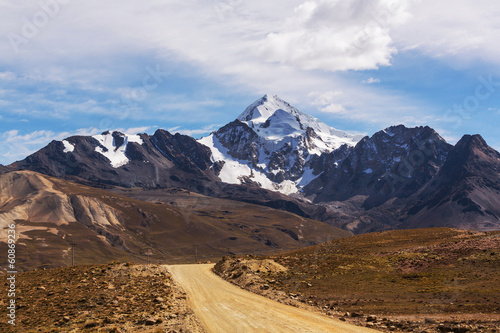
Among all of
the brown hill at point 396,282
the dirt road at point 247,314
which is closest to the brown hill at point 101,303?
the dirt road at point 247,314

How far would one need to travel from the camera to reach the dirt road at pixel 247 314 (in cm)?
3178

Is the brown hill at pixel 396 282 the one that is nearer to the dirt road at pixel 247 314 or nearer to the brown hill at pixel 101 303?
the dirt road at pixel 247 314

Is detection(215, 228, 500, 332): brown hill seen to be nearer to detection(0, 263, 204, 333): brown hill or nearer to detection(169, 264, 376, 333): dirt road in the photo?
detection(169, 264, 376, 333): dirt road

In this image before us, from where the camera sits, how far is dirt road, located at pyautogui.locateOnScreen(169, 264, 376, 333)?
3178 cm

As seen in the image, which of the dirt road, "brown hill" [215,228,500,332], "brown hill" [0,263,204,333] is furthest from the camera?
"brown hill" [215,228,500,332]

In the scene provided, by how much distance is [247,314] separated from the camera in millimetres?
36094

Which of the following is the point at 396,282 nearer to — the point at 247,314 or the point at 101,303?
the point at 247,314

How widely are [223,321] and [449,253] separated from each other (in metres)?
39.9

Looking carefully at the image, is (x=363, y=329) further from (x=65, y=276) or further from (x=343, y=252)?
(x=343, y=252)

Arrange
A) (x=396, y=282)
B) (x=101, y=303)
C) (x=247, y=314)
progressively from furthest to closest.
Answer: (x=396, y=282), (x=101, y=303), (x=247, y=314)

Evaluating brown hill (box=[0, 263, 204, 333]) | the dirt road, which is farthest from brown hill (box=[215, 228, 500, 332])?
brown hill (box=[0, 263, 204, 333])

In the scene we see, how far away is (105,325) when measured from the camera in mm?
32094

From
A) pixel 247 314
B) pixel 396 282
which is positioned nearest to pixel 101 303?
pixel 247 314

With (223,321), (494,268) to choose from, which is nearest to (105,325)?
(223,321)
